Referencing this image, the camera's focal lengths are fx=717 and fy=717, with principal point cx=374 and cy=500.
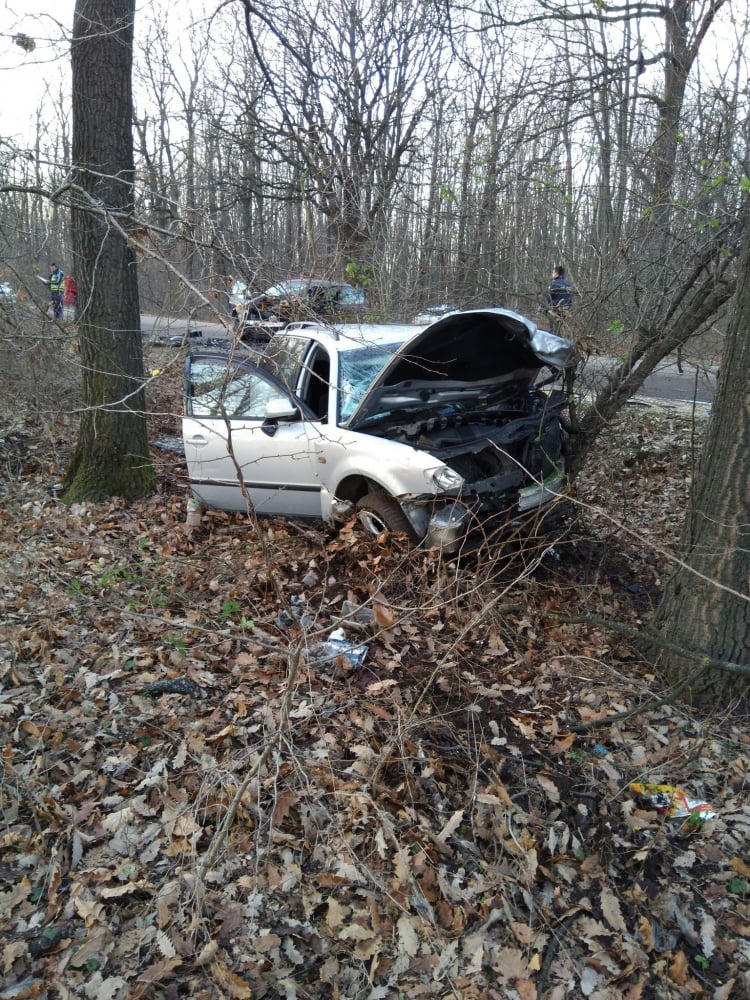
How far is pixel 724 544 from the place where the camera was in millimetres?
3922

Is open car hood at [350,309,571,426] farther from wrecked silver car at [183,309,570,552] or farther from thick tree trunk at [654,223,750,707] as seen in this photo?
thick tree trunk at [654,223,750,707]

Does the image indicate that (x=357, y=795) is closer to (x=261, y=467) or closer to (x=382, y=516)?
(x=382, y=516)

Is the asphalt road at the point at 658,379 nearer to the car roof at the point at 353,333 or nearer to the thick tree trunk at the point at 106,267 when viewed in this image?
the thick tree trunk at the point at 106,267

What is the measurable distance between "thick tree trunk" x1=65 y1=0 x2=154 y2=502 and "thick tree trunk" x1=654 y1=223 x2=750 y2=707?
15.4 feet

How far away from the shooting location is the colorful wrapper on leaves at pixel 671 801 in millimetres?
3373

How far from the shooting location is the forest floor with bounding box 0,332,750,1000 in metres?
2.69

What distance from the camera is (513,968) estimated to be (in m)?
2.69

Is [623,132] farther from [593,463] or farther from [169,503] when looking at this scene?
[169,503]

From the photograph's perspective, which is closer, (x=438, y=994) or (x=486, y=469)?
(x=438, y=994)

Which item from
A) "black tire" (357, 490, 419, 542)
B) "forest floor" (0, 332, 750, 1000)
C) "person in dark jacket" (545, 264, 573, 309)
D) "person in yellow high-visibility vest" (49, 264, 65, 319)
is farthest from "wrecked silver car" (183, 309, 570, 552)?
"person in yellow high-visibility vest" (49, 264, 65, 319)

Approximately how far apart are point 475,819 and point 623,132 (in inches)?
321

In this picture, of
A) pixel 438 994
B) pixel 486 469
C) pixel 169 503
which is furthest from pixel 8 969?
pixel 169 503

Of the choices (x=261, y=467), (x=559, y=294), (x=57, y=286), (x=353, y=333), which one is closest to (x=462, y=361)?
(x=353, y=333)

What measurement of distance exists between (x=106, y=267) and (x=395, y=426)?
3.50 meters
